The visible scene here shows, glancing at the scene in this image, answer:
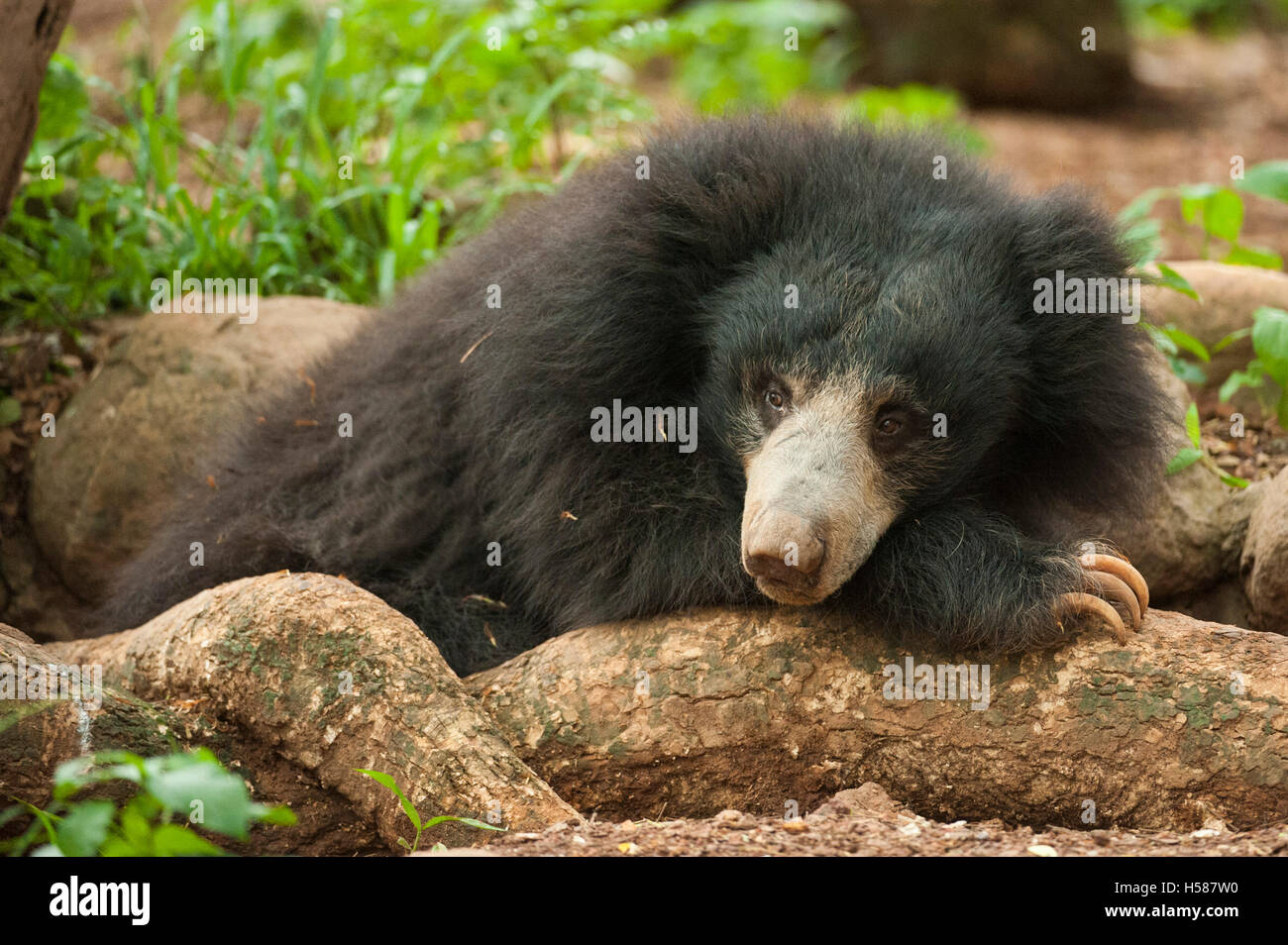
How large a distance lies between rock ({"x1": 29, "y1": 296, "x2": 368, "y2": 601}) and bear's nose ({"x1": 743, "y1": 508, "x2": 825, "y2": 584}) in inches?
98.9

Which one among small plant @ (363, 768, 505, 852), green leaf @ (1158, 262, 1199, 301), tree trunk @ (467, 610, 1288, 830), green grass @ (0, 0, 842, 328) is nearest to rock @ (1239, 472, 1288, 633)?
tree trunk @ (467, 610, 1288, 830)

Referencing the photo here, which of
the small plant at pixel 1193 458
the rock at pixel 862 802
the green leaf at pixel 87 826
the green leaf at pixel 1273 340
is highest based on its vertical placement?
the green leaf at pixel 1273 340

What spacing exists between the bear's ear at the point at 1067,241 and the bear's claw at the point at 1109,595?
767 mm

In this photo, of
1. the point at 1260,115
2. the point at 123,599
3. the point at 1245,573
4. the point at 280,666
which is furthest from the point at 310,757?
the point at 1260,115

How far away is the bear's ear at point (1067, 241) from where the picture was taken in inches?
131

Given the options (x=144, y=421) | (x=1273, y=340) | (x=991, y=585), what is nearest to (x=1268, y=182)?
(x=1273, y=340)

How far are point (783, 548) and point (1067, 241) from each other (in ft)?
4.11

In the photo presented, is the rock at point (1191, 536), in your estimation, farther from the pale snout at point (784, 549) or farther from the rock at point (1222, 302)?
the pale snout at point (784, 549)

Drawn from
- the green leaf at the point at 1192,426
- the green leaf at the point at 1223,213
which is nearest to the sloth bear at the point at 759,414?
the green leaf at the point at 1192,426

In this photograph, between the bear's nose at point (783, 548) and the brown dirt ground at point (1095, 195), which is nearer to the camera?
the brown dirt ground at point (1095, 195)

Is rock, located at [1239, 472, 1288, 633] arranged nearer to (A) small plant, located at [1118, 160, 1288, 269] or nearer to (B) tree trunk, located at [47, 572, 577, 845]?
(A) small plant, located at [1118, 160, 1288, 269]

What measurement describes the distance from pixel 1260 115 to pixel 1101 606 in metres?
10.0

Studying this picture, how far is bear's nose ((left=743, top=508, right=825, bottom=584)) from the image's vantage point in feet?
9.16

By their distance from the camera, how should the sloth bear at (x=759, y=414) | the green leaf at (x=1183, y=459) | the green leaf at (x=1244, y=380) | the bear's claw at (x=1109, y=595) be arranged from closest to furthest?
1. the bear's claw at (x=1109, y=595)
2. the sloth bear at (x=759, y=414)
3. the green leaf at (x=1183, y=459)
4. the green leaf at (x=1244, y=380)
